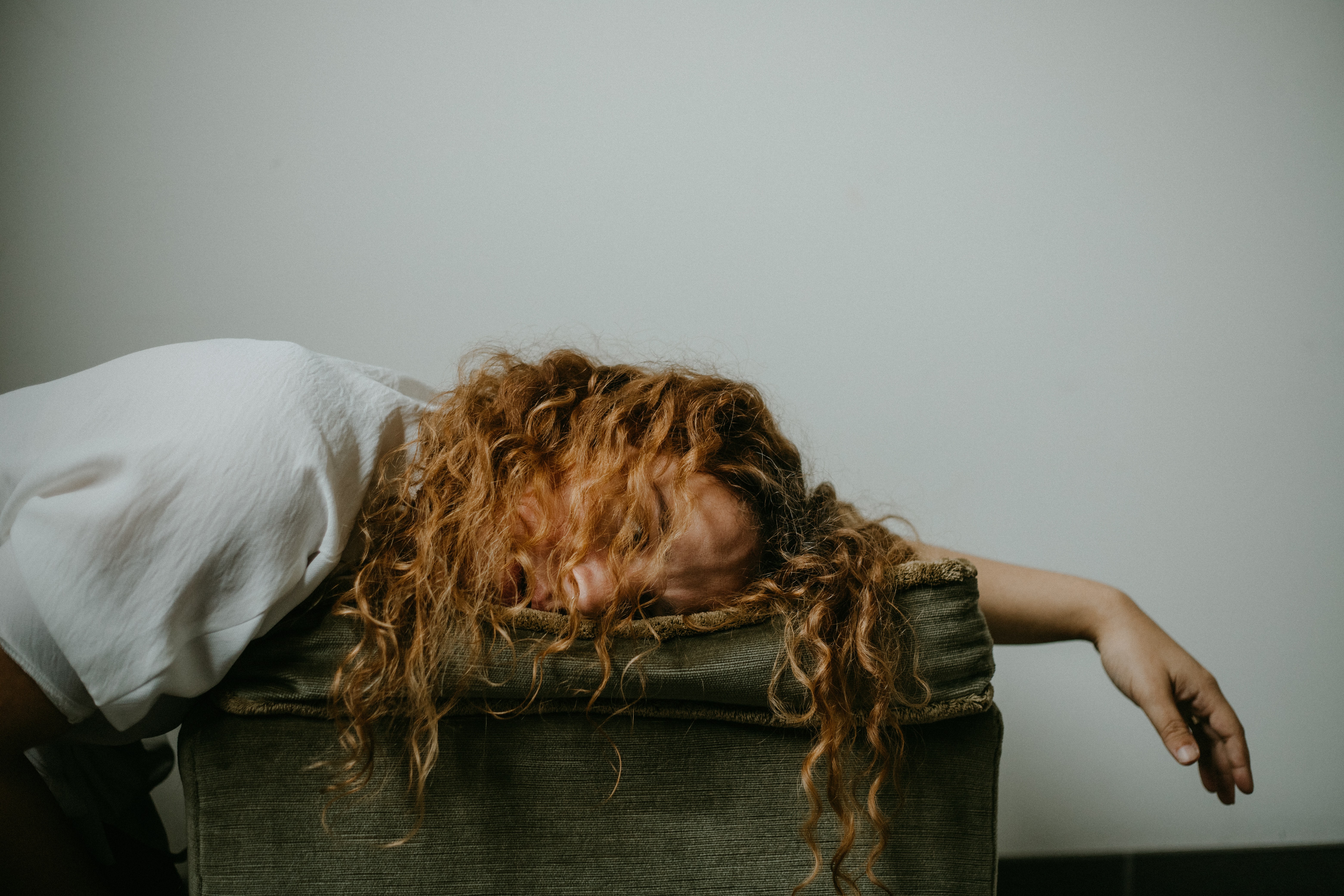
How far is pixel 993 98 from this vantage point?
1.12 metres

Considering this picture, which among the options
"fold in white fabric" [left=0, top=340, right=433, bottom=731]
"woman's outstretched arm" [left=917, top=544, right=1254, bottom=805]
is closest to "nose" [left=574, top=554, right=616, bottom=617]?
"fold in white fabric" [left=0, top=340, right=433, bottom=731]

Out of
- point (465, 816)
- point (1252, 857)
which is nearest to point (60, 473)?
point (465, 816)

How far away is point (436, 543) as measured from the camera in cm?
61

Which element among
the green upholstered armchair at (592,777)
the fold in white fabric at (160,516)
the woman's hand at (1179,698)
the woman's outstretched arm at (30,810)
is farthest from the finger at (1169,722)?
the woman's outstretched arm at (30,810)

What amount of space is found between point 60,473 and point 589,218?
30.1 inches

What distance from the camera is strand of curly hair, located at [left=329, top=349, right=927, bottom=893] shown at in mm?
534

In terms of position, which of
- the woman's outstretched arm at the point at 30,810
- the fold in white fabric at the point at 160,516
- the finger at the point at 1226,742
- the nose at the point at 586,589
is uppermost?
the fold in white fabric at the point at 160,516

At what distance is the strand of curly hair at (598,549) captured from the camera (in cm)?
53

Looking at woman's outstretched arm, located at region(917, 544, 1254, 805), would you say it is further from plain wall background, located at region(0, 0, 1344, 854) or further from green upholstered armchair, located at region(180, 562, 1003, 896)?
plain wall background, located at region(0, 0, 1344, 854)

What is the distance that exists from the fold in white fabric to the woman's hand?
796 millimetres

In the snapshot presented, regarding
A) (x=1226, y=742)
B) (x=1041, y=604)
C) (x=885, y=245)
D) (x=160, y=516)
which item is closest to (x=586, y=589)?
(x=160, y=516)

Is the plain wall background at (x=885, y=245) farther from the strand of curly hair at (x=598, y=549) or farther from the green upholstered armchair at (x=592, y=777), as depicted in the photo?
the green upholstered armchair at (x=592, y=777)

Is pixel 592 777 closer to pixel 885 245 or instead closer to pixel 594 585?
pixel 594 585

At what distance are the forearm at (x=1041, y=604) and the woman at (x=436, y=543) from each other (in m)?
0.01
